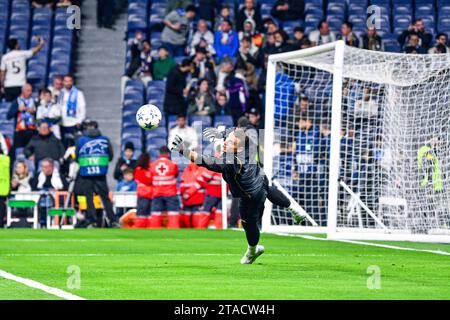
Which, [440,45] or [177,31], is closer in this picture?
[440,45]

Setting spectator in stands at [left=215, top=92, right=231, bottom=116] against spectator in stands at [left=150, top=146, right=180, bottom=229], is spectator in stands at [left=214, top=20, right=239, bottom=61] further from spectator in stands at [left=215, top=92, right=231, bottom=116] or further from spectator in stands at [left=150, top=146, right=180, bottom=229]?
spectator in stands at [left=150, top=146, right=180, bottom=229]

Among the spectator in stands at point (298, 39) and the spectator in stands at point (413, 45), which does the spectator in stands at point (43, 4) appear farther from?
the spectator in stands at point (413, 45)

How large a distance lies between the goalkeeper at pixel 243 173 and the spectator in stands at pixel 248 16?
16.3m

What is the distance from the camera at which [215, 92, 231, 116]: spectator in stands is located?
28.3m

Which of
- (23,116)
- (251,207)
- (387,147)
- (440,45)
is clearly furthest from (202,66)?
(251,207)

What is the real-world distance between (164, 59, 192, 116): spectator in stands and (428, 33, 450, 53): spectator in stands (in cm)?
601

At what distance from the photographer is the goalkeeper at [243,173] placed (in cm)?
1372

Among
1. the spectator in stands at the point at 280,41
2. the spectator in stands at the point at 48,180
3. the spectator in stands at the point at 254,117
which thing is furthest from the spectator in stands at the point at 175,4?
the spectator in stands at the point at 48,180

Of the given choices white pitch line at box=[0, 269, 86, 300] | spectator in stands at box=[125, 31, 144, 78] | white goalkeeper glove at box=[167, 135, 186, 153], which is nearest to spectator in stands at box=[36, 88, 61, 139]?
spectator in stands at box=[125, 31, 144, 78]

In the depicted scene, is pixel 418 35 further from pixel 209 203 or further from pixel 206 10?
pixel 209 203

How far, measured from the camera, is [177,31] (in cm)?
3086

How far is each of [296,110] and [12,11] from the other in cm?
1093

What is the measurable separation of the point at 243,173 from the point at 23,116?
1489 centimetres
